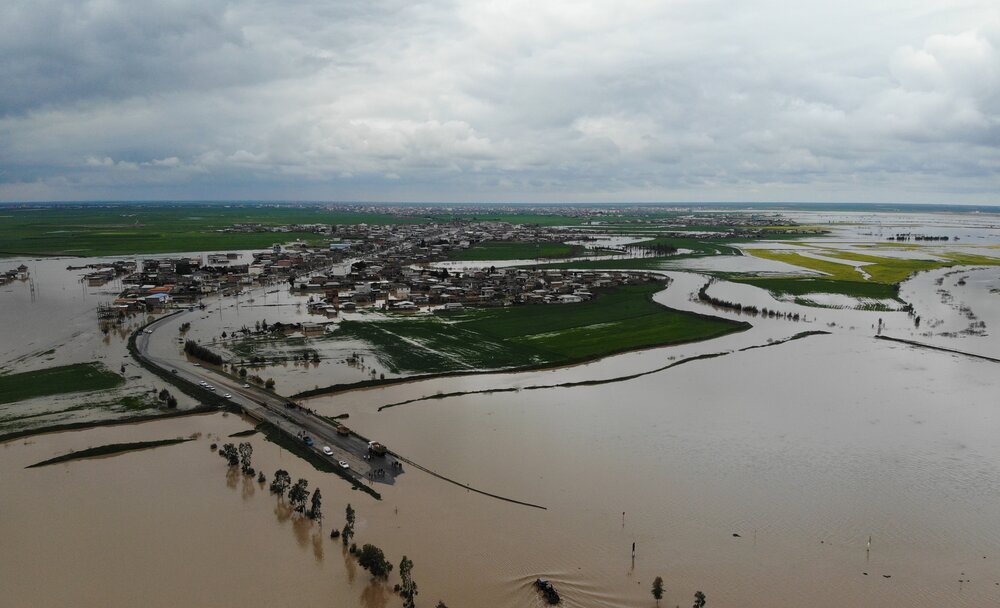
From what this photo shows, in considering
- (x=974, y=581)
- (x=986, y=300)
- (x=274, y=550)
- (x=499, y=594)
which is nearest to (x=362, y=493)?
(x=274, y=550)

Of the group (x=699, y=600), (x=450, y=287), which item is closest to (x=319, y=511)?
(x=699, y=600)

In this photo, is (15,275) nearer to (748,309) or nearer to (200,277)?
(200,277)

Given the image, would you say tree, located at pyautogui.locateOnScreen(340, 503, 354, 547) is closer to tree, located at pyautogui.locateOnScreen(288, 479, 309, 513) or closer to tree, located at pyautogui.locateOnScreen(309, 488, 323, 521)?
tree, located at pyautogui.locateOnScreen(309, 488, 323, 521)

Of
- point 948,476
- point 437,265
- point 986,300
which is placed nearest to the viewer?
point 948,476

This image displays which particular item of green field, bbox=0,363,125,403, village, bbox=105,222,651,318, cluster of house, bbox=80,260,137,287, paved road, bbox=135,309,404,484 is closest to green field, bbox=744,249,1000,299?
village, bbox=105,222,651,318

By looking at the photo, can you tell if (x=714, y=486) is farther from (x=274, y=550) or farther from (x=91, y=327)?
(x=91, y=327)

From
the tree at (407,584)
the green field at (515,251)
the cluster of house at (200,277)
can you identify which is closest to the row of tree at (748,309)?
the green field at (515,251)

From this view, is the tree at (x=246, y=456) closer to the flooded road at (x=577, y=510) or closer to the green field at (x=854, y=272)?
the flooded road at (x=577, y=510)
